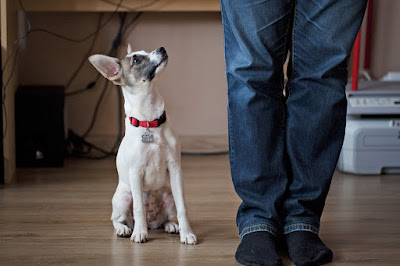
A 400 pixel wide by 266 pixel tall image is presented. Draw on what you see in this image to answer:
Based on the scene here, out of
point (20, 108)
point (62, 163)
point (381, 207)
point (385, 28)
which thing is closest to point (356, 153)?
point (381, 207)

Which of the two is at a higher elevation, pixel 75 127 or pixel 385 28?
pixel 385 28

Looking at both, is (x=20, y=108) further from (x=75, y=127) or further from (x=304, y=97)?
(x=304, y=97)

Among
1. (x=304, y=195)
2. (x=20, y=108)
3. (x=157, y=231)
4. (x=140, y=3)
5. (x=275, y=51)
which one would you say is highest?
(x=140, y=3)

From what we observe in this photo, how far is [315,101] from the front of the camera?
1443mm

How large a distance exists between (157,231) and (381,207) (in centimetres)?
76

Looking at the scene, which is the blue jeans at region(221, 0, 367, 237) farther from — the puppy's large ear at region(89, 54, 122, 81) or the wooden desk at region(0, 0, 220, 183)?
the wooden desk at region(0, 0, 220, 183)

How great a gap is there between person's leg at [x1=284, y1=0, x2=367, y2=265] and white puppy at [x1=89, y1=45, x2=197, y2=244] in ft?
1.04

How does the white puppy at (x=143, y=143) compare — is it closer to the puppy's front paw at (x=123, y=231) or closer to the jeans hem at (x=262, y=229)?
the puppy's front paw at (x=123, y=231)

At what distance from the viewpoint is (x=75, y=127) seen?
9.23ft

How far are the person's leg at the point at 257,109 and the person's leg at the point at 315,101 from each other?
1.3 inches

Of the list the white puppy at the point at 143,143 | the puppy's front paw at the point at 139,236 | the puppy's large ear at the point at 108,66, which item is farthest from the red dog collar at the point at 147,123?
the puppy's front paw at the point at 139,236

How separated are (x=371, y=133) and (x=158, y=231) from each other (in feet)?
3.54

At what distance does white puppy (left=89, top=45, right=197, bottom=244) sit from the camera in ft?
5.12

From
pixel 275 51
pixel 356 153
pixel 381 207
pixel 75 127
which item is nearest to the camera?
pixel 275 51
